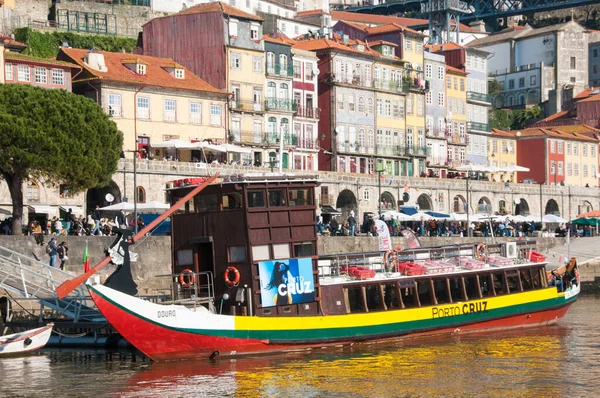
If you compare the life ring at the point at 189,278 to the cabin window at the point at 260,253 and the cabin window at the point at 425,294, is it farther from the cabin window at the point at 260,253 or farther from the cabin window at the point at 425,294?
the cabin window at the point at 425,294

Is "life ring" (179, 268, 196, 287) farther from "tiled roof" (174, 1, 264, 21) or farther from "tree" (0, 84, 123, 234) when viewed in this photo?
"tiled roof" (174, 1, 264, 21)

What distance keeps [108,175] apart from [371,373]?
24723 mm

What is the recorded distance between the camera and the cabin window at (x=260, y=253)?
1287 inches

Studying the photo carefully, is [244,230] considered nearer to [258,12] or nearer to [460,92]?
[460,92]

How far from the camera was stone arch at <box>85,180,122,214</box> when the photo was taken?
192 ft

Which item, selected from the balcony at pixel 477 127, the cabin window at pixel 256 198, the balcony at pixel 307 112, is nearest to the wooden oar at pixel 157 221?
the cabin window at pixel 256 198

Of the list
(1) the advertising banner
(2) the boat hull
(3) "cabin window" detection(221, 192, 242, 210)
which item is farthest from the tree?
(2) the boat hull

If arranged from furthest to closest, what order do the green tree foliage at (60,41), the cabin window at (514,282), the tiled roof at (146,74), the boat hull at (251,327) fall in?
the green tree foliage at (60,41)
the tiled roof at (146,74)
the cabin window at (514,282)
the boat hull at (251,327)

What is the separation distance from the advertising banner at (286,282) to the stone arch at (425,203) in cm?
4402

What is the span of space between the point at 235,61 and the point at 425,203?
50.3ft

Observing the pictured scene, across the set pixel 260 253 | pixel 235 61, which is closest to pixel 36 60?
pixel 235 61

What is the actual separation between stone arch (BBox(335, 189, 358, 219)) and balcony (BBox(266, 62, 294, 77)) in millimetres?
8614

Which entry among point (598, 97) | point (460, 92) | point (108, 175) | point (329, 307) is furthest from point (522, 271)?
point (598, 97)

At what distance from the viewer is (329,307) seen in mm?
34719
